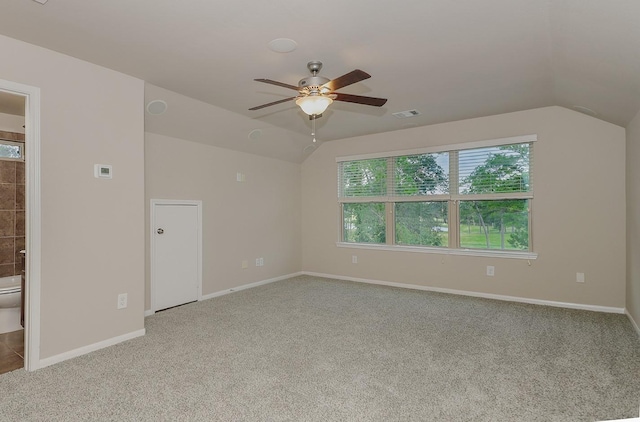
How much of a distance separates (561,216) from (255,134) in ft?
14.4

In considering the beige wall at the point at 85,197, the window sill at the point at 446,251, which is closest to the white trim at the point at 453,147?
the window sill at the point at 446,251

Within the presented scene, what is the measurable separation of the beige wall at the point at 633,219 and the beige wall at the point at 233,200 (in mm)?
4851

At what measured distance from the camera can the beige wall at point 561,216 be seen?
4.04 metres

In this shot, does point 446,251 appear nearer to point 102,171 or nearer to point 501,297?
point 501,297

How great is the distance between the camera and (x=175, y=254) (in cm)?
454

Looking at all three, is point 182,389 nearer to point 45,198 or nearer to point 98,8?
point 45,198

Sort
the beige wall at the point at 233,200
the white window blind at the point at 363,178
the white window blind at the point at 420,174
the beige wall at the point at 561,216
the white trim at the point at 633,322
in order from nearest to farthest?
1. the white trim at the point at 633,322
2. the beige wall at the point at 561,216
3. the beige wall at the point at 233,200
4. the white window blind at the point at 420,174
5. the white window blind at the point at 363,178

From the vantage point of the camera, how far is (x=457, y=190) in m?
5.10

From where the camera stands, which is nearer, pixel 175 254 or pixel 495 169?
pixel 175 254

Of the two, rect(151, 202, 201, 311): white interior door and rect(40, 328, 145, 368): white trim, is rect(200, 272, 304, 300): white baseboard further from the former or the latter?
rect(40, 328, 145, 368): white trim

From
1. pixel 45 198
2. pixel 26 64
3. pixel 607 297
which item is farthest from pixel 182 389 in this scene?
pixel 607 297

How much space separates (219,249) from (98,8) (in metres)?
3.51

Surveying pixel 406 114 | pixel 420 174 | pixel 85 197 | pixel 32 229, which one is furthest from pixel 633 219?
pixel 32 229

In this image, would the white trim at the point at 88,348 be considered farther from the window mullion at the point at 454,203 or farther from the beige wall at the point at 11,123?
the window mullion at the point at 454,203
